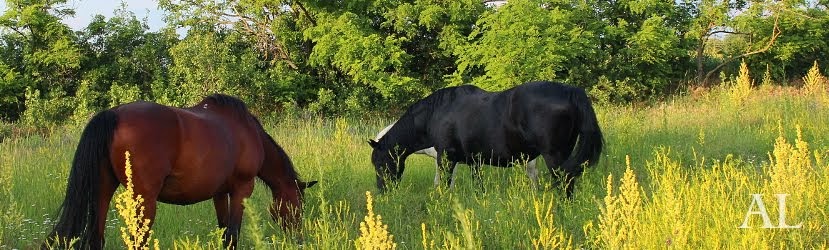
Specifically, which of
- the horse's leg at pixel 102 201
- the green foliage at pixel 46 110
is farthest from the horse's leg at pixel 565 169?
the green foliage at pixel 46 110

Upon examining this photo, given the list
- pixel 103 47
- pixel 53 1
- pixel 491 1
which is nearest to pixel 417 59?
pixel 491 1

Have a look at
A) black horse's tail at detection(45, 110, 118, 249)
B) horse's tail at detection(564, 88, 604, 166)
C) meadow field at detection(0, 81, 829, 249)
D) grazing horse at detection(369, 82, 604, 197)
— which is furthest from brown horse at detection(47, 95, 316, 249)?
horse's tail at detection(564, 88, 604, 166)

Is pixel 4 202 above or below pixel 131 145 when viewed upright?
below

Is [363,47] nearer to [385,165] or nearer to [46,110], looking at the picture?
[46,110]

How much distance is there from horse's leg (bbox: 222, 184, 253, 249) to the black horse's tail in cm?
81

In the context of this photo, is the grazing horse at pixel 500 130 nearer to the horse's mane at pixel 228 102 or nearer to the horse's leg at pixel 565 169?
Answer: the horse's leg at pixel 565 169

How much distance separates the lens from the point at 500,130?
590 centimetres

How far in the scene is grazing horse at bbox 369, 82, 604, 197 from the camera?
5.33 meters

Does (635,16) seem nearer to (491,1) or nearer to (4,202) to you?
(491,1)

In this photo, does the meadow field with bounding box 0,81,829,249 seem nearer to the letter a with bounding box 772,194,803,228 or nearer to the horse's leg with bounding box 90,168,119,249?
the letter a with bounding box 772,194,803,228

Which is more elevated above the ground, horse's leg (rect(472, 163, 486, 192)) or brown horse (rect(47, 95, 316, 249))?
brown horse (rect(47, 95, 316, 249))

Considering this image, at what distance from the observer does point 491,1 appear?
24.4 meters

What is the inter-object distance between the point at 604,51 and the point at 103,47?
19.7 m
